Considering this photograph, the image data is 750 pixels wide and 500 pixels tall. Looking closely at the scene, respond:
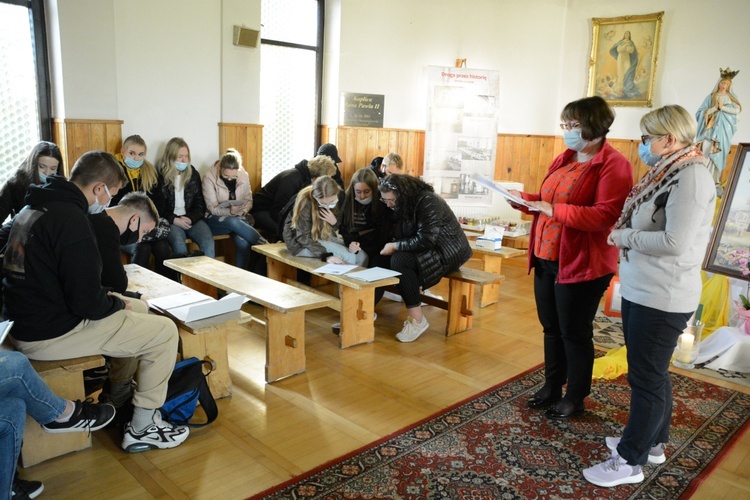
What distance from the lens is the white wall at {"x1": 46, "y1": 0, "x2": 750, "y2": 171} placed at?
16.5ft

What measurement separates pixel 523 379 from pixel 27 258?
2695mm

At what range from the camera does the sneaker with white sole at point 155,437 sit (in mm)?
2758

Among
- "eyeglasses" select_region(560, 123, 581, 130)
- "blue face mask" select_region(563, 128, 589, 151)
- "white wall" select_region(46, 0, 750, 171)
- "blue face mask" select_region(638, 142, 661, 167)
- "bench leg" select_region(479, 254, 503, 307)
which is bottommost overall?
"bench leg" select_region(479, 254, 503, 307)

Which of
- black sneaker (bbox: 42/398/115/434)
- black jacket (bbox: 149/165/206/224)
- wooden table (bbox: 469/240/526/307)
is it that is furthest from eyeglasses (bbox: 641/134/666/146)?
black jacket (bbox: 149/165/206/224)

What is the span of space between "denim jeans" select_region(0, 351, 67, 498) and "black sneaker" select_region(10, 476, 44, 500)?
20 centimetres

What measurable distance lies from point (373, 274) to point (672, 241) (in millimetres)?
2115

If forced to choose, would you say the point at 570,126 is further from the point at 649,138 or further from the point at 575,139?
the point at 649,138

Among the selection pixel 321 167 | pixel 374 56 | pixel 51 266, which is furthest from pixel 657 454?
pixel 374 56

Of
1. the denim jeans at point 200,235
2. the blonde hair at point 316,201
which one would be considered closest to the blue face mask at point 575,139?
the blonde hair at point 316,201

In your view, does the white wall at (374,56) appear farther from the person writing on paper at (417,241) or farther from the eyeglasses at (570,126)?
the eyeglasses at (570,126)

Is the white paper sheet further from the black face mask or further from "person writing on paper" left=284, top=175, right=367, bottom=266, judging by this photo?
the black face mask

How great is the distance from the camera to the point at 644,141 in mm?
2525

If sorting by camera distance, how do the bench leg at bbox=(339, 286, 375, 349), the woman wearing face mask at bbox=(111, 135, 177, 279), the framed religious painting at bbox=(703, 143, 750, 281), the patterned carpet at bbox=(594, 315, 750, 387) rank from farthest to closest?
the woman wearing face mask at bbox=(111, 135, 177, 279) → the framed religious painting at bbox=(703, 143, 750, 281) → the bench leg at bbox=(339, 286, 375, 349) → the patterned carpet at bbox=(594, 315, 750, 387)

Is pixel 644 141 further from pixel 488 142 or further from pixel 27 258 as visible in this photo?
pixel 488 142
